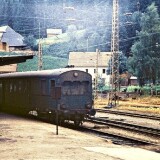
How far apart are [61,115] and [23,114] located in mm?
8920

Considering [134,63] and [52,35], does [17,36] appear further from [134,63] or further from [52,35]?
[134,63]

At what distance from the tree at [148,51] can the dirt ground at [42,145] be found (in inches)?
1608

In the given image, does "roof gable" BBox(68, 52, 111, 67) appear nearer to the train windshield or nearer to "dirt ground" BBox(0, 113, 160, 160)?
the train windshield

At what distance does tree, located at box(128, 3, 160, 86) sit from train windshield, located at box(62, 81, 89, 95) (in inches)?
1453

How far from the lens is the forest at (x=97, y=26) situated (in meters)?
59.5

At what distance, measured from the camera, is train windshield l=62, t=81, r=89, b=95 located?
22.2 meters

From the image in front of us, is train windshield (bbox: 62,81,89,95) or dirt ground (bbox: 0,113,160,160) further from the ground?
train windshield (bbox: 62,81,89,95)

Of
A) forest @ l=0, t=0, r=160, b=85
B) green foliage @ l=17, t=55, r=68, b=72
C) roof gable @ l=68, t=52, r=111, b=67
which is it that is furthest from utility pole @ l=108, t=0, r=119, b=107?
roof gable @ l=68, t=52, r=111, b=67

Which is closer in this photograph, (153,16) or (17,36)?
(153,16)

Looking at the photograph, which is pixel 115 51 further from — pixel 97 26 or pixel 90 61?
pixel 97 26

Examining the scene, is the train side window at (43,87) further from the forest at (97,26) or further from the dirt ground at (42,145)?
the forest at (97,26)

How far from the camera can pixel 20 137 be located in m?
16.6

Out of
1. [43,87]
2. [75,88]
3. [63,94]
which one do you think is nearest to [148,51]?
[43,87]

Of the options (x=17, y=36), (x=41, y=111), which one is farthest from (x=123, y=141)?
(x=17, y=36)
